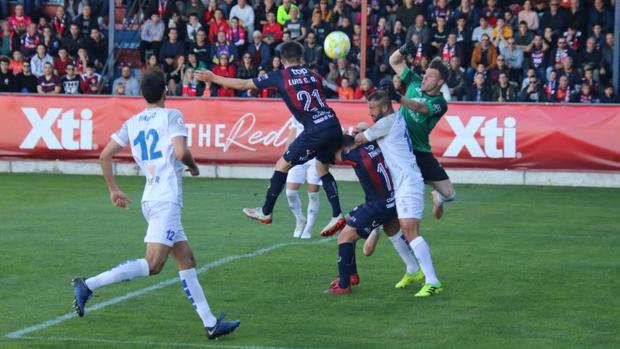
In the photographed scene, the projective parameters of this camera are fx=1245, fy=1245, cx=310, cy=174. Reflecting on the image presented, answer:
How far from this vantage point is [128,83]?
91.6 ft

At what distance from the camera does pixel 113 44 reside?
96.5 ft

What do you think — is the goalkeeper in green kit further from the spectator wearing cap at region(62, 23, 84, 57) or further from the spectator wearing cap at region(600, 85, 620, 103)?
the spectator wearing cap at region(62, 23, 84, 57)

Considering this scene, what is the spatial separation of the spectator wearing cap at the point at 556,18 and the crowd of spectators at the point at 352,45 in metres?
0.02

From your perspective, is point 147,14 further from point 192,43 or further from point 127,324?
point 127,324

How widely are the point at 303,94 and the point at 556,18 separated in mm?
15492

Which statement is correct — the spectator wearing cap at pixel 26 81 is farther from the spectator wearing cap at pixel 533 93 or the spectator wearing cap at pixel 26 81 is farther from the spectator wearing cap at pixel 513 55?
the spectator wearing cap at pixel 533 93

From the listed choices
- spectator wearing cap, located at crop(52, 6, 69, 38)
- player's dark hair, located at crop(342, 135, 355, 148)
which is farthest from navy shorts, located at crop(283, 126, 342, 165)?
spectator wearing cap, located at crop(52, 6, 69, 38)

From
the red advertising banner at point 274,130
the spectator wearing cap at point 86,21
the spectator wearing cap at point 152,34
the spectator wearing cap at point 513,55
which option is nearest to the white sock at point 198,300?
the red advertising banner at point 274,130

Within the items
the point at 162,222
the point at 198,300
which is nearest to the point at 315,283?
the point at 198,300

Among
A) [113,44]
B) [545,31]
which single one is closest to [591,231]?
[545,31]

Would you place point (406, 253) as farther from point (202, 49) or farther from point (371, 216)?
point (202, 49)

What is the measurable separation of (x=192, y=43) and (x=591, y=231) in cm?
1496

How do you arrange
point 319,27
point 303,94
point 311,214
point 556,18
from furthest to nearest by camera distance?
1. point 319,27
2. point 556,18
3. point 311,214
4. point 303,94

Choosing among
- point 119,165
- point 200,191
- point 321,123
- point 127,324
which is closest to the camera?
point 127,324
